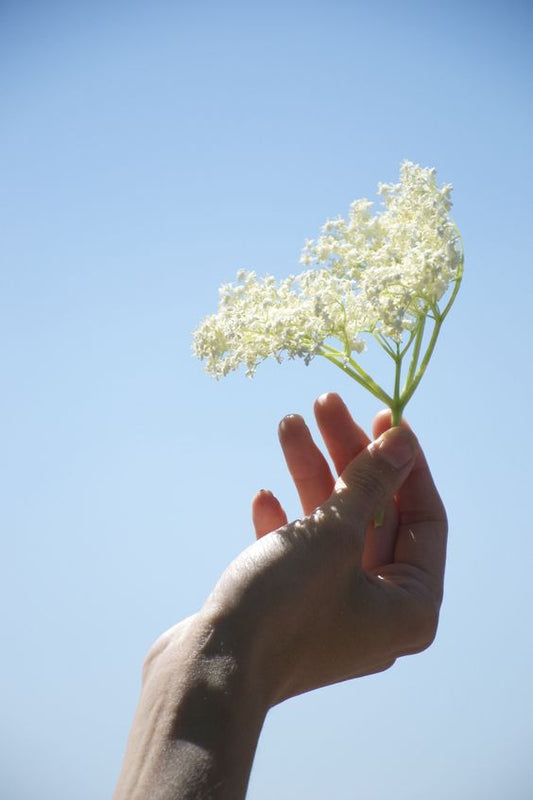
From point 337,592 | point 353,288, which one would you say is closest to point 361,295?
point 353,288

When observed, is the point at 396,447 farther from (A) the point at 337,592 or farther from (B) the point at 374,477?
(A) the point at 337,592

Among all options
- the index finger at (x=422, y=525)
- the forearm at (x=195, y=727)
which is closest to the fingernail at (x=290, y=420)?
the index finger at (x=422, y=525)

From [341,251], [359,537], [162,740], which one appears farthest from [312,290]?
[162,740]

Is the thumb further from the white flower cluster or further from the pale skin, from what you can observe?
the white flower cluster

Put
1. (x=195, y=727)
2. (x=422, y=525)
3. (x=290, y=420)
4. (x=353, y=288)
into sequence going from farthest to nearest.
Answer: (x=290, y=420), (x=422, y=525), (x=353, y=288), (x=195, y=727)

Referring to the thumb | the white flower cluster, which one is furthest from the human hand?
the white flower cluster

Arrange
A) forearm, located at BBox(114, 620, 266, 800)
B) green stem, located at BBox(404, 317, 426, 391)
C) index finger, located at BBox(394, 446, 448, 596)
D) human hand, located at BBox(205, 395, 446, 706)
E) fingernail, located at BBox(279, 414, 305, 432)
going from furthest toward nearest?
fingernail, located at BBox(279, 414, 305, 432) < index finger, located at BBox(394, 446, 448, 596) < green stem, located at BBox(404, 317, 426, 391) < human hand, located at BBox(205, 395, 446, 706) < forearm, located at BBox(114, 620, 266, 800)

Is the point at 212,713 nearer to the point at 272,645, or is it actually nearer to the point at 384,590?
the point at 272,645
